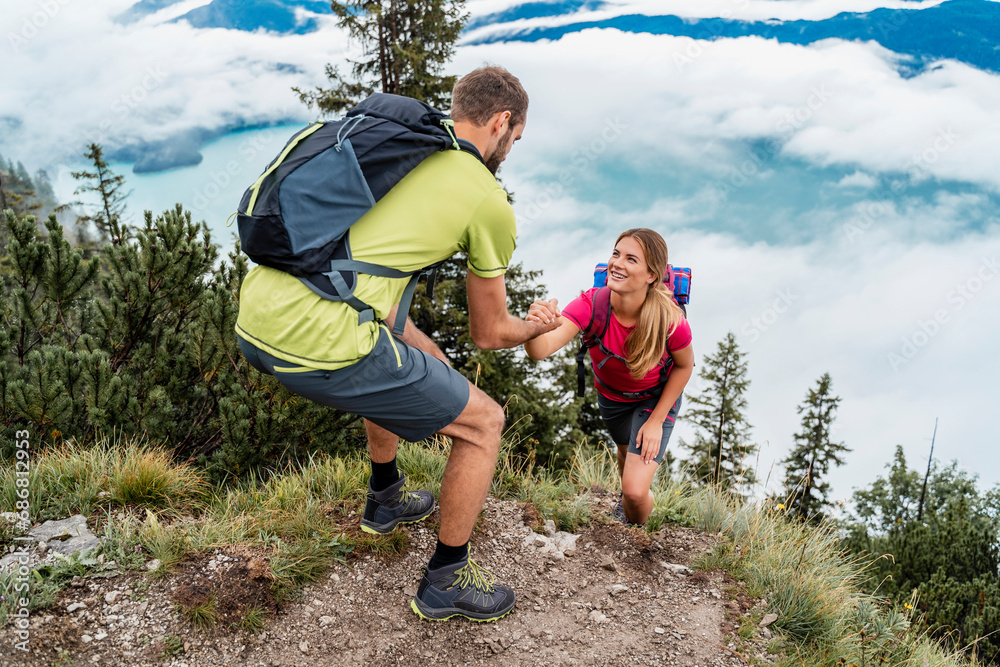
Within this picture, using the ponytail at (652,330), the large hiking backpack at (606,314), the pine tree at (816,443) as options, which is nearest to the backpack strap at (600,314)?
the large hiking backpack at (606,314)

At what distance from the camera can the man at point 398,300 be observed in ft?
8.27

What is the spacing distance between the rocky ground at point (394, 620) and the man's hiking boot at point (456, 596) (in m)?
0.08

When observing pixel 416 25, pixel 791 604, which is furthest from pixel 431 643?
pixel 416 25

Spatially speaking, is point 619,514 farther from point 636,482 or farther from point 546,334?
A: point 546,334

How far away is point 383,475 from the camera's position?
3750mm

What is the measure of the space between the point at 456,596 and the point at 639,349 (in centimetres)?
179

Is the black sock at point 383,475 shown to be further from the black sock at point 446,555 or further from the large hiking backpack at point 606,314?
the large hiking backpack at point 606,314

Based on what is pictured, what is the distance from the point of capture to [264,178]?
2.50 metres

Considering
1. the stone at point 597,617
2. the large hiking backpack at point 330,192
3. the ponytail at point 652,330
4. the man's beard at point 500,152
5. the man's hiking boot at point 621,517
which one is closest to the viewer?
the large hiking backpack at point 330,192

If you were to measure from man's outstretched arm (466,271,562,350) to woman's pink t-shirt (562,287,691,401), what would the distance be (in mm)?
914

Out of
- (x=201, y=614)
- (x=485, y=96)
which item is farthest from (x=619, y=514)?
(x=485, y=96)

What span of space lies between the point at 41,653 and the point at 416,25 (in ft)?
61.0

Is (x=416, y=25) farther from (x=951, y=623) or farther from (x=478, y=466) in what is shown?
(x=951, y=623)

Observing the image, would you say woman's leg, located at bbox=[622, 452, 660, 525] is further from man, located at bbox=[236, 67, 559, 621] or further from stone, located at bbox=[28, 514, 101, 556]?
stone, located at bbox=[28, 514, 101, 556]
